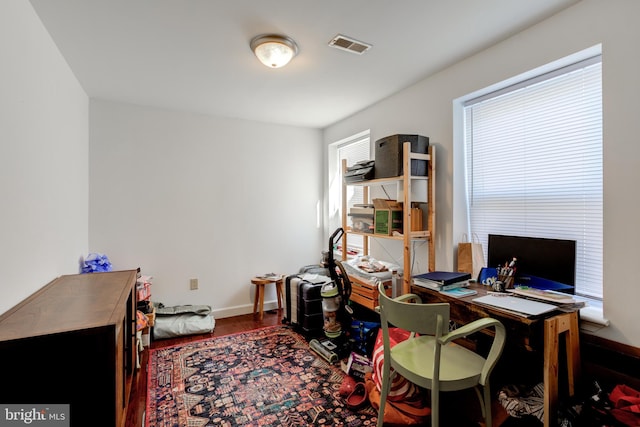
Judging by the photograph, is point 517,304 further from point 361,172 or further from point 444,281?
point 361,172

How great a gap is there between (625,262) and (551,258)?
32 cm

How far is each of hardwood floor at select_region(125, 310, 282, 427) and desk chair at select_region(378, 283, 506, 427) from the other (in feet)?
5.02

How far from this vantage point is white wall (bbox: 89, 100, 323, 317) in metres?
3.14

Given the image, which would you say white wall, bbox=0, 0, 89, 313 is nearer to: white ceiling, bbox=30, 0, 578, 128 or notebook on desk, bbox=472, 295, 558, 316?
white ceiling, bbox=30, 0, 578, 128

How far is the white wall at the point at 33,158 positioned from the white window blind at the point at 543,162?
9.13 feet

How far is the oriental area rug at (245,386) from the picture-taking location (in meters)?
1.85

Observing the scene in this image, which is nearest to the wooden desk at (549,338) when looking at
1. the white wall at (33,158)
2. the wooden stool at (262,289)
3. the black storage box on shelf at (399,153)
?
the black storage box on shelf at (399,153)

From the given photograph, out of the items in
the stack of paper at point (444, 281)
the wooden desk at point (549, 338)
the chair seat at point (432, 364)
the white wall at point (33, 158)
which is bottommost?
the chair seat at point (432, 364)

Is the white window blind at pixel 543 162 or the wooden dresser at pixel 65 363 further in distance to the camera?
the white window blind at pixel 543 162

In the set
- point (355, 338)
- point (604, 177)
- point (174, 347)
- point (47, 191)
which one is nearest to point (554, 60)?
point (604, 177)

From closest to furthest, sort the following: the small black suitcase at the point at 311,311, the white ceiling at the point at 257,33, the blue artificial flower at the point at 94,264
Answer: the white ceiling at the point at 257,33 → the blue artificial flower at the point at 94,264 → the small black suitcase at the point at 311,311

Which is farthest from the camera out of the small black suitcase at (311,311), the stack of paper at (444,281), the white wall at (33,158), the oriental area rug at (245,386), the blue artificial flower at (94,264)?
the small black suitcase at (311,311)

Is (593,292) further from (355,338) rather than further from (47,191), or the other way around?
(47,191)

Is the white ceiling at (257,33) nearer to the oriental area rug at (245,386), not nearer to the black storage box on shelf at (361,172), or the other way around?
the black storage box on shelf at (361,172)
